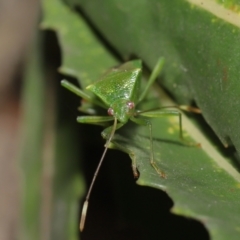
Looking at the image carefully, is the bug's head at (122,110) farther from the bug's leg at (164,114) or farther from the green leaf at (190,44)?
the green leaf at (190,44)

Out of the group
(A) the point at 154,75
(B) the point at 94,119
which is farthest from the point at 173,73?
(B) the point at 94,119

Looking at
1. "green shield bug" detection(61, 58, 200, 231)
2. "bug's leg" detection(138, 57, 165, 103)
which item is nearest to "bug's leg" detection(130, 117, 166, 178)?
"green shield bug" detection(61, 58, 200, 231)

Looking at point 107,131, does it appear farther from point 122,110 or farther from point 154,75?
point 154,75

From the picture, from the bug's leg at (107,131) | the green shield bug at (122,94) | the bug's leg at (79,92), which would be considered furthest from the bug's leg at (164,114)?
the bug's leg at (79,92)

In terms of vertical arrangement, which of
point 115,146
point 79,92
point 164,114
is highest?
point 79,92

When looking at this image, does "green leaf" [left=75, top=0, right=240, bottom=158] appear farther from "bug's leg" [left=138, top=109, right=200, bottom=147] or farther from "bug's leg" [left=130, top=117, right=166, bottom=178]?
"bug's leg" [left=130, top=117, right=166, bottom=178]
